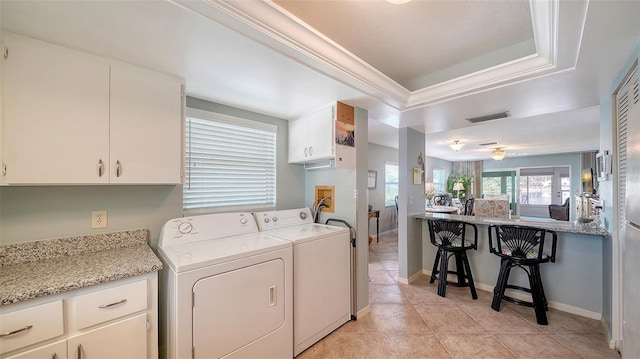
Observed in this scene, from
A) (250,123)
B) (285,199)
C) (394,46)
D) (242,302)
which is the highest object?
(394,46)

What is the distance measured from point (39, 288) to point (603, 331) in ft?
13.5

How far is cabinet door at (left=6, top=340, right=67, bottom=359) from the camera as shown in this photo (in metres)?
1.09

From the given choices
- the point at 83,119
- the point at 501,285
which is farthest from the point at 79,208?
the point at 501,285

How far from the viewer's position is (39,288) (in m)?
1.11

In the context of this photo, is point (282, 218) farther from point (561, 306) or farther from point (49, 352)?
point (561, 306)

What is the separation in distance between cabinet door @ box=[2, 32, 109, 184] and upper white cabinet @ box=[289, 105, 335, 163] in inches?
64.2

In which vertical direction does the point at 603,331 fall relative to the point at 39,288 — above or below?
below

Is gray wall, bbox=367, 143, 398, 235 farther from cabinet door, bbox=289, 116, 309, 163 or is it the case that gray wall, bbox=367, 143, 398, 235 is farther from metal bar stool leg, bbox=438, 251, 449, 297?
cabinet door, bbox=289, 116, 309, 163

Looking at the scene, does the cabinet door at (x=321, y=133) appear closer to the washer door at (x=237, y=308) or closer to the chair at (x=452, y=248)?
the washer door at (x=237, y=308)

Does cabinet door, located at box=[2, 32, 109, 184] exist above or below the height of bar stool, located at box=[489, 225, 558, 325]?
above

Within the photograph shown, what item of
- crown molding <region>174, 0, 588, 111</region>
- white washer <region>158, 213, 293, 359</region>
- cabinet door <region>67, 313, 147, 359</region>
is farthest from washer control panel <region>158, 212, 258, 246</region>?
crown molding <region>174, 0, 588, 111</region>

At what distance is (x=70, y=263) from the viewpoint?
1.46 m

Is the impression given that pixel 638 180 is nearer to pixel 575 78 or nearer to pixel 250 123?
pixel 575 78

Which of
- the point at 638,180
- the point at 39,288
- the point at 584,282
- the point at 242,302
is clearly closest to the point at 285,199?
the point at 242,302
